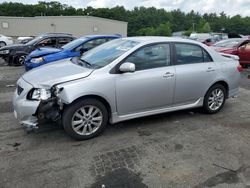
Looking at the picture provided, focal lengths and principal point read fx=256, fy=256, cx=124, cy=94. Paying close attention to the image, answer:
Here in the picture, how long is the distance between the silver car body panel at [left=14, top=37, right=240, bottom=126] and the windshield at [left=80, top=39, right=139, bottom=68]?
0.52 feet

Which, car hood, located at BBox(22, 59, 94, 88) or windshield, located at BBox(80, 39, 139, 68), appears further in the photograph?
windshield, located at BBox(80, 39, 139, 68)

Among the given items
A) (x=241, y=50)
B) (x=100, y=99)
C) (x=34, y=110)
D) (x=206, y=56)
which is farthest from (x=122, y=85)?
(x=241, y=50)

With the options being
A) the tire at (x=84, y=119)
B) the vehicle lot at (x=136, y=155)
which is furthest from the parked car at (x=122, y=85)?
the vehicle lot at (x=136, y=155)

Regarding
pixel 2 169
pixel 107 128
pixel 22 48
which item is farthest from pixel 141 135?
pixel 22 48

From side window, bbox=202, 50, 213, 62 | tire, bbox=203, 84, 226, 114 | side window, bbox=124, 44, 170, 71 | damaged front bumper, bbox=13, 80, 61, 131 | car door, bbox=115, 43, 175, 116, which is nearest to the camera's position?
damaged front bumper, bbox=13, 80, 61, 131

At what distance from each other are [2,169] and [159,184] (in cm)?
196

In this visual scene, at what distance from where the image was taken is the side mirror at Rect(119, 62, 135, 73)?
3920 mm

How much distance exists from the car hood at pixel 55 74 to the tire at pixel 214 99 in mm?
2510

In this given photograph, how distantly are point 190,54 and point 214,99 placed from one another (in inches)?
43.6

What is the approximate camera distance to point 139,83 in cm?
418

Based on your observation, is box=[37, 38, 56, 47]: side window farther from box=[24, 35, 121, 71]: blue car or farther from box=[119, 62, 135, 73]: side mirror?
box=[119, 62, 135, 73]: side mirror

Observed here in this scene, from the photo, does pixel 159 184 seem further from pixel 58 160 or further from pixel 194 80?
pixel 194 80

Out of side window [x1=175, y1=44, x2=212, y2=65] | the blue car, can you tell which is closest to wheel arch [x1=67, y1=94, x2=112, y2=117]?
side window [x1=175, y1=44, x2=212, y2=65]

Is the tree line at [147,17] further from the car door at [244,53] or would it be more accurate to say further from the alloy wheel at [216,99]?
the alloy wheel at [216,99]
